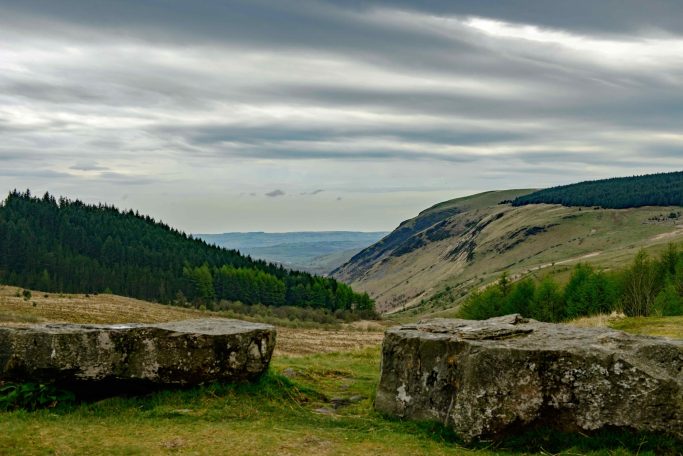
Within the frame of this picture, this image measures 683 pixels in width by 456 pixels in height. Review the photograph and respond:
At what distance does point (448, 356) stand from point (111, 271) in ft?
426

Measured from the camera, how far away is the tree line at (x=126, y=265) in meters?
123

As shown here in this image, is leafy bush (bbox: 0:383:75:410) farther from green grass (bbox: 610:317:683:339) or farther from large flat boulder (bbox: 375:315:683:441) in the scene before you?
Result: green grass (bbox: 610:317:683:339)

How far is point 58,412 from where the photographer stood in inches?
557

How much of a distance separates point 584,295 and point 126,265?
10918 centimetres

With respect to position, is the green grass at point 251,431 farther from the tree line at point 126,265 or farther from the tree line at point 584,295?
the tree line at point 126,265

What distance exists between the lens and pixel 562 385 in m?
12.6

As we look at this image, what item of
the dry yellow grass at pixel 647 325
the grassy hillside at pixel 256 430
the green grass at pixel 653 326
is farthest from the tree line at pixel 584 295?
the grassy hillside at pixel 256 430

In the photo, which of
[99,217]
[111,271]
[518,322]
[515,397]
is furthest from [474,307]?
[99,217]

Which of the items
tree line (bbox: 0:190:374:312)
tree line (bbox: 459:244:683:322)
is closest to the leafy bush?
tree line (bbox: 459:244:683:322)

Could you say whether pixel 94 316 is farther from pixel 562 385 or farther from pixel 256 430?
pixel 562 385

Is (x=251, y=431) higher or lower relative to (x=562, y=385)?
lower

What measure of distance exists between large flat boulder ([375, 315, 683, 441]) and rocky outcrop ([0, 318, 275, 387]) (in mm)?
5609

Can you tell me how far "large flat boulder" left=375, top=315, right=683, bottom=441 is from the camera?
1215 centimetres

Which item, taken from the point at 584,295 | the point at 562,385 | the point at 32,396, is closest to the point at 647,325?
the point at 562,385
